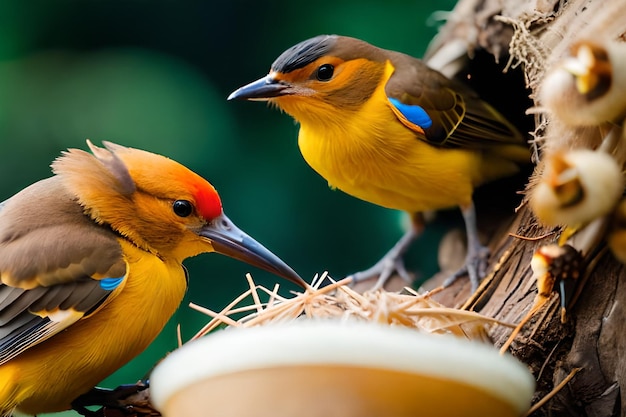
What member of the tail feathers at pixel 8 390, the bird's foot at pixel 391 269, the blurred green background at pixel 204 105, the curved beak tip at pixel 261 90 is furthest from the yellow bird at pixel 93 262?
the blurred green background at pixel 204 105

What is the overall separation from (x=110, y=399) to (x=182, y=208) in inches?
14.2

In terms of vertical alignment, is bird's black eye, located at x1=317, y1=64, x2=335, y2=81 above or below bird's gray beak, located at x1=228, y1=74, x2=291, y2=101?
above

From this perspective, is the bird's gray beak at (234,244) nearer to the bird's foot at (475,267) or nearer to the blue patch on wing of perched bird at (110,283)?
the blue patch on wing of perched bird at (110,283)

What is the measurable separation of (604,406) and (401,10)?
168cm

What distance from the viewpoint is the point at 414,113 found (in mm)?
1883

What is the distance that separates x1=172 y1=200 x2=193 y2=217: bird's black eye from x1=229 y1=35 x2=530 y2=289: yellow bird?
39 cm

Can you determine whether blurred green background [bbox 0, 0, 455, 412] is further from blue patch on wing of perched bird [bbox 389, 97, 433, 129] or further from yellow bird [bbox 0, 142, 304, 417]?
yellow bird [bbox 0, 142, 304, 417]

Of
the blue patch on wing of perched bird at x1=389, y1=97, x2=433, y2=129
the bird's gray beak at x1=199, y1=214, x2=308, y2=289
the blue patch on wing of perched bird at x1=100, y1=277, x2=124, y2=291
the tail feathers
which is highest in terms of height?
the blue patch on wing of perched bird at x1=389, y1=97, x2=433, y2=129

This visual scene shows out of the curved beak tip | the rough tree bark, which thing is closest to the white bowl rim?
the rough tree bark

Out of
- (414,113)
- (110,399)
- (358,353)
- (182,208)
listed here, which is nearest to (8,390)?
(110,399)

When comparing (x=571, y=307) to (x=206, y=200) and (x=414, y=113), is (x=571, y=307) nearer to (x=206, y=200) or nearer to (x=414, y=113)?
(x=206, y=200)

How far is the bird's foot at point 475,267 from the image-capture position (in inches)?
73.9

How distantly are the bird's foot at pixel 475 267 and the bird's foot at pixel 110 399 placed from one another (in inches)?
31.4

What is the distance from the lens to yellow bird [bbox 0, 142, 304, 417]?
133 centimetres
